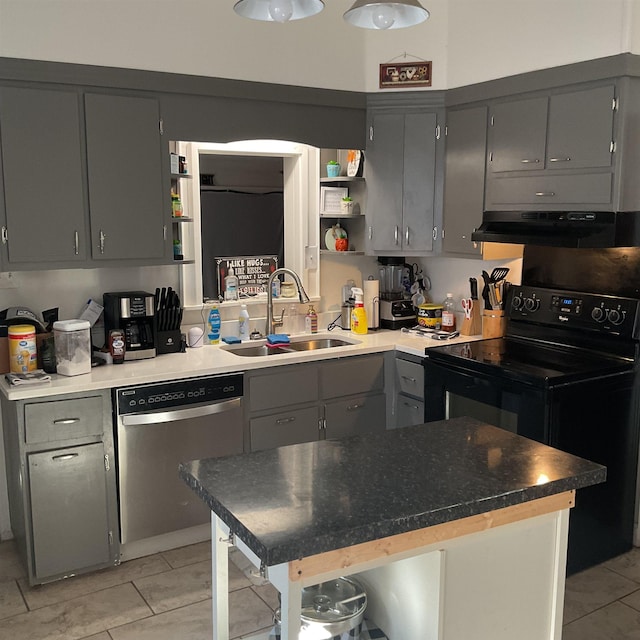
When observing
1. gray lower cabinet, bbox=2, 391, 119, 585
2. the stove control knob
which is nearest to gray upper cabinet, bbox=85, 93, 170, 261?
gray lower cabinet, bbox=2, 391, 119, 585

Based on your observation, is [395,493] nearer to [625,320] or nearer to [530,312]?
[625,320]

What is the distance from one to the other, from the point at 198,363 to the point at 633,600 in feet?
7.29

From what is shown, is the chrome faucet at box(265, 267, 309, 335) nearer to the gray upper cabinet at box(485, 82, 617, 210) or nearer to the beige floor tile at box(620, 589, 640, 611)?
the gray upper cabinet at box(485, 82, 617, 210)

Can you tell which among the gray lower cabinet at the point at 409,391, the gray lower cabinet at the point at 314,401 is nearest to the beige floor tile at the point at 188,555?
the gray lower cabinet at the point at 314,401

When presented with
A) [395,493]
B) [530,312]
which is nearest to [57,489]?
[395,493]

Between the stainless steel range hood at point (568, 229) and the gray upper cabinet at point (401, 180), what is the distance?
507mm

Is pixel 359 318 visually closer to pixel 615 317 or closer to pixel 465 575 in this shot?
pixel 615 317

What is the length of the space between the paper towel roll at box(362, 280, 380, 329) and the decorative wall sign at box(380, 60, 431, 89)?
45.1 inches

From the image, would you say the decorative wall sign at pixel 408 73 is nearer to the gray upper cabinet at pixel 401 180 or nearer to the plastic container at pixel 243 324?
the gray upper cabinet at pixel 401 180

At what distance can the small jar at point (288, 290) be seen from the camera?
429 cm

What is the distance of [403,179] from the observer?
402cm

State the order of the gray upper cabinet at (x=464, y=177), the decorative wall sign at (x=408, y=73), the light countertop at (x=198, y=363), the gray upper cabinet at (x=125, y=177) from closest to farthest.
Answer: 1. the light countertop at (x=198, y=363)
2. the gray upper cabinet at (x=125, y=177)
3. the gray upper cabinet at (x=464, y=177)
4. the decorative wall sign at (x=408, y=73)

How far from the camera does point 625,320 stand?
3.27 meters

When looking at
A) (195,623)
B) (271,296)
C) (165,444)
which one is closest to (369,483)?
(195,623)
